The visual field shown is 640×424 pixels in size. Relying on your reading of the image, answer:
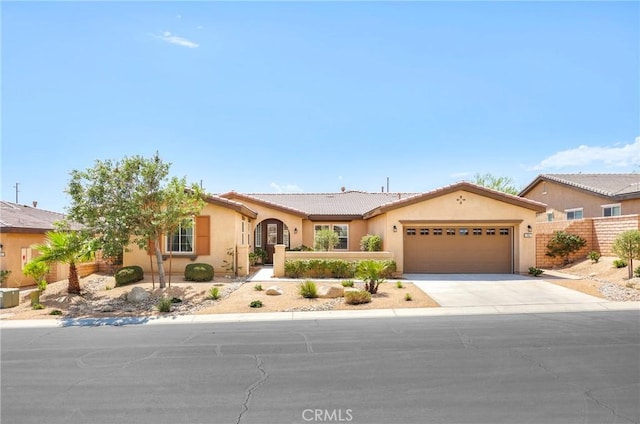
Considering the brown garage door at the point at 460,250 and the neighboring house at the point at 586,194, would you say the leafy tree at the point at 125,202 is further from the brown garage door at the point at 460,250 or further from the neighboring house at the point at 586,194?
the neighboring house at the point at 586,194

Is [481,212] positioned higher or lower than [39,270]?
higher

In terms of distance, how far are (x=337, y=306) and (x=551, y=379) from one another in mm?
7374

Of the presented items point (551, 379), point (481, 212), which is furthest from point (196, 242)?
point (551, 379)

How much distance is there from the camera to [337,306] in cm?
1328

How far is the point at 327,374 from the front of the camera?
6.99 m

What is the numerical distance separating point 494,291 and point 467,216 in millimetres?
5582

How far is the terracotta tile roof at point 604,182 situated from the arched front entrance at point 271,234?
19.4 meters

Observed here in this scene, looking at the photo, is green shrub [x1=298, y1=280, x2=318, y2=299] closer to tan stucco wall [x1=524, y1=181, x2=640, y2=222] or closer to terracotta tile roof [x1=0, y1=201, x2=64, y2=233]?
terracotta tile roof [x1=0, y1=201, x2=64, y2=233]

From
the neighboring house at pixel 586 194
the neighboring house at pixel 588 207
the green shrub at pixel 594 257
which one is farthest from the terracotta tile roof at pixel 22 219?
the neighboring house at pixel 586 194

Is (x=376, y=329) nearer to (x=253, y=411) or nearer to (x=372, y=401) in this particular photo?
(x=372, y=401)

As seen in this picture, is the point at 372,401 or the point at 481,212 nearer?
the point at 372,401

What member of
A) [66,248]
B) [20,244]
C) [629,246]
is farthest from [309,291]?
[629,246]

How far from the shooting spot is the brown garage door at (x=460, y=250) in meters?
20.5

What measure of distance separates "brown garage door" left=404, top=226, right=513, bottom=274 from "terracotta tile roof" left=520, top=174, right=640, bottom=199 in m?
8.67
